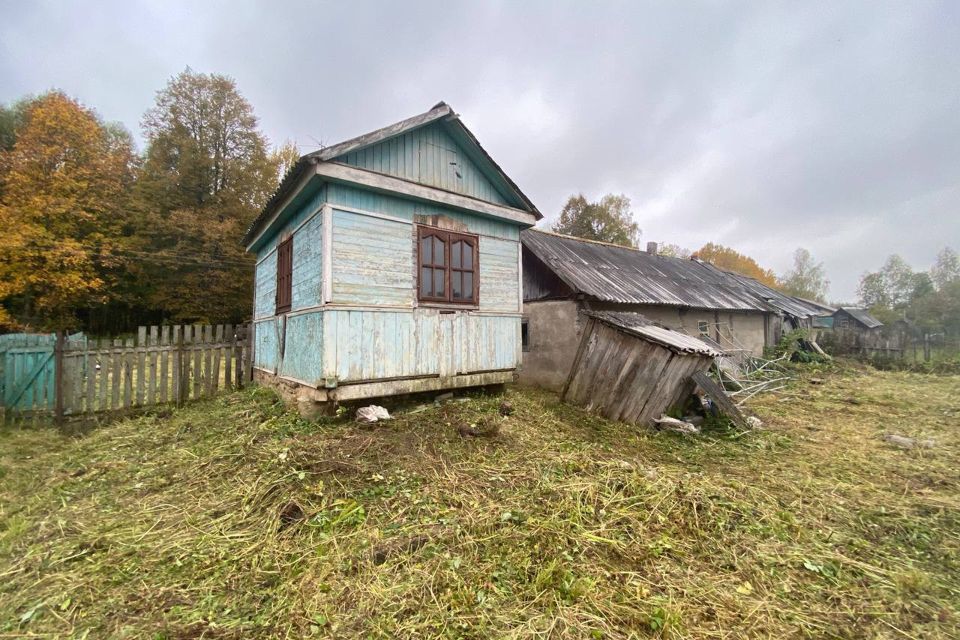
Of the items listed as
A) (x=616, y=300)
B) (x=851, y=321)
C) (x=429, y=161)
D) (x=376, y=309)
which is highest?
(x=429, y=161)

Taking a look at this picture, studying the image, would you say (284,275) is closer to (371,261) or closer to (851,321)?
(371,261)

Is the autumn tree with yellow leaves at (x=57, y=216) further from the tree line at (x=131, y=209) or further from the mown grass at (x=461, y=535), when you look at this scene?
the mown grass at (x=461, y=535)

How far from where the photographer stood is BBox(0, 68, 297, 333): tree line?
15.7 m

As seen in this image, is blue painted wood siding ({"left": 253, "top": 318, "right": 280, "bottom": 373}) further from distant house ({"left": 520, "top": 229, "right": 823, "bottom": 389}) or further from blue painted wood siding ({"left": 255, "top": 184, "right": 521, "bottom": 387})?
distant house ({"left": 520, "top": 229, "right": 823, "bottom": 389})

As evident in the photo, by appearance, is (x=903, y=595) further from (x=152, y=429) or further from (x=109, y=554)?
(x=152, y=429)

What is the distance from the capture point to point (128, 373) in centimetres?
678

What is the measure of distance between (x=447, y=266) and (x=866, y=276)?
74886 mm

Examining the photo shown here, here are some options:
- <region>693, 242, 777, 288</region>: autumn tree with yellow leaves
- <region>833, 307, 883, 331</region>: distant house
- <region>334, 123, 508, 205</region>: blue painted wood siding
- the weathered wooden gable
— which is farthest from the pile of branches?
<region>693, 242, 777, 288</region>: autumn tree with yellow leaves

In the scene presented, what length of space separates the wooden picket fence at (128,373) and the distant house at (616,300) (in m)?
7.97

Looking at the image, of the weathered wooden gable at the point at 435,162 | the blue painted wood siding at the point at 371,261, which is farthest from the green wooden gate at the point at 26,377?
the weathered wooden gable at the point at 435,162

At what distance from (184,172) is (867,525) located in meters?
27.2

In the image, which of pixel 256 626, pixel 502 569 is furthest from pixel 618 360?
pixel 256 626

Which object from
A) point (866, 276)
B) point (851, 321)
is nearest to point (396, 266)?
point (851, 321)

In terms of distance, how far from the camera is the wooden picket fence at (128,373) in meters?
6.27
